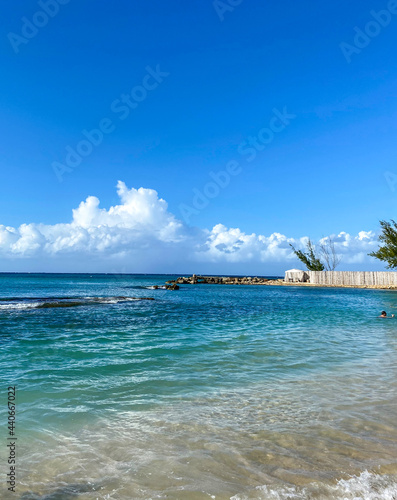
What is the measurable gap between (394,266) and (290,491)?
233ft

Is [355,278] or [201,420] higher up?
[355,278]

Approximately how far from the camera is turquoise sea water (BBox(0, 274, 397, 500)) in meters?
4.07

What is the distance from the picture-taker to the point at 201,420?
5914 millimetres

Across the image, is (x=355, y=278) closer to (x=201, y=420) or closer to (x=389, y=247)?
(x=389, y=247)

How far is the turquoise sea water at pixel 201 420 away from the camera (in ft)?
13.3

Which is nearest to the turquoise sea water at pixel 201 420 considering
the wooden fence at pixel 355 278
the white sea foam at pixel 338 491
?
the white sea foam at pixel 338 491

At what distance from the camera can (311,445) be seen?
4988 mm

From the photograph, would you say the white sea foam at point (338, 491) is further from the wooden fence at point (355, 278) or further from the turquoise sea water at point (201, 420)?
the wooden fence at point (355, 278)

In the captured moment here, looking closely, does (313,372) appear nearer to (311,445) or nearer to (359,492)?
(311,445)

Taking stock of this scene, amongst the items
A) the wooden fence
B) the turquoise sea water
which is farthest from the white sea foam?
the wooden fence

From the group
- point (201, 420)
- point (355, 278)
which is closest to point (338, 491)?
point (201, 420)

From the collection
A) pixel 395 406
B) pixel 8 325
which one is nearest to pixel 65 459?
pixel 395 406

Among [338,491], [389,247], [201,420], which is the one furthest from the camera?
[389,247]

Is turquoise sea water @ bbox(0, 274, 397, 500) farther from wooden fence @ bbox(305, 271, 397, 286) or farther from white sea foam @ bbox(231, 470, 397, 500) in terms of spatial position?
wooden fence @ bbox(305, 271, 397, 286)
